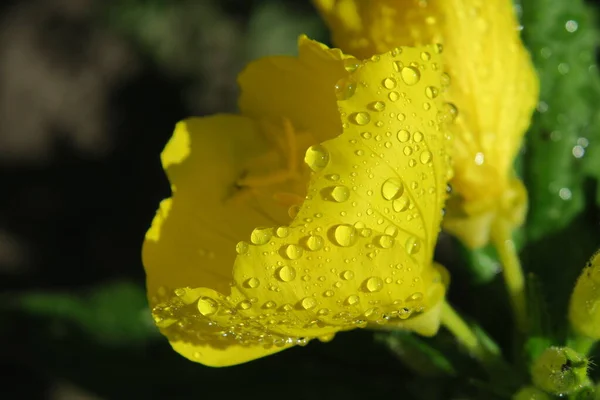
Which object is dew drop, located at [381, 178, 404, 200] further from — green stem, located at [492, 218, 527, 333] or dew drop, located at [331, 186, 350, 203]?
green stem, located at [492, 218, 527, 333]

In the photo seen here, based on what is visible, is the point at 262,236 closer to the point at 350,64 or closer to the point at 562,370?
the point at 350,64

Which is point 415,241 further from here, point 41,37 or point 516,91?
point 41,37

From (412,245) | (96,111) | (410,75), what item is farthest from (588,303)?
(96,111)

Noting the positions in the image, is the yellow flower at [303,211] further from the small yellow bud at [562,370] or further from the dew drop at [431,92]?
the small yellow bud at [562,370]

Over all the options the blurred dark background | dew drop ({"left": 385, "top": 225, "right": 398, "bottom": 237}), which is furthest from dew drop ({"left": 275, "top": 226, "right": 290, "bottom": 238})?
the blurred dark background

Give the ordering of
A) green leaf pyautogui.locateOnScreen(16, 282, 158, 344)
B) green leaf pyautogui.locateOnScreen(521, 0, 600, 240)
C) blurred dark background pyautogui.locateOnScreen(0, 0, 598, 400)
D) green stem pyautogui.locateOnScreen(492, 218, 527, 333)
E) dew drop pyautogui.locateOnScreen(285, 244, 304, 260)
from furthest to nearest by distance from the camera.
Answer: blurred dark background pyautogui.locateOnScreen(0, 0, 598, 400) → green leaf pyautogui.locateOnScreen(16, 282, 158, 344) → green leaf pyautogui.locateOnScreen(521, 0, 600, 240) → green stem pyautogui.locateOnScreen(492, 218, 527, 333) → dew drop pyautogui.locateOnScreen(285, 244, 304, 260)

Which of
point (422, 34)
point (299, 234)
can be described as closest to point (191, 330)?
point (299, 234)

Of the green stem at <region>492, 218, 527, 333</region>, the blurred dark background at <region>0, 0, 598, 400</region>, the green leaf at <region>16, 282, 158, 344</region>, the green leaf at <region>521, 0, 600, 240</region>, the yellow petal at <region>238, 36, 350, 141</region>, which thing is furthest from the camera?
the blurred dark background at <region>0, 0, 598, 400</region>
